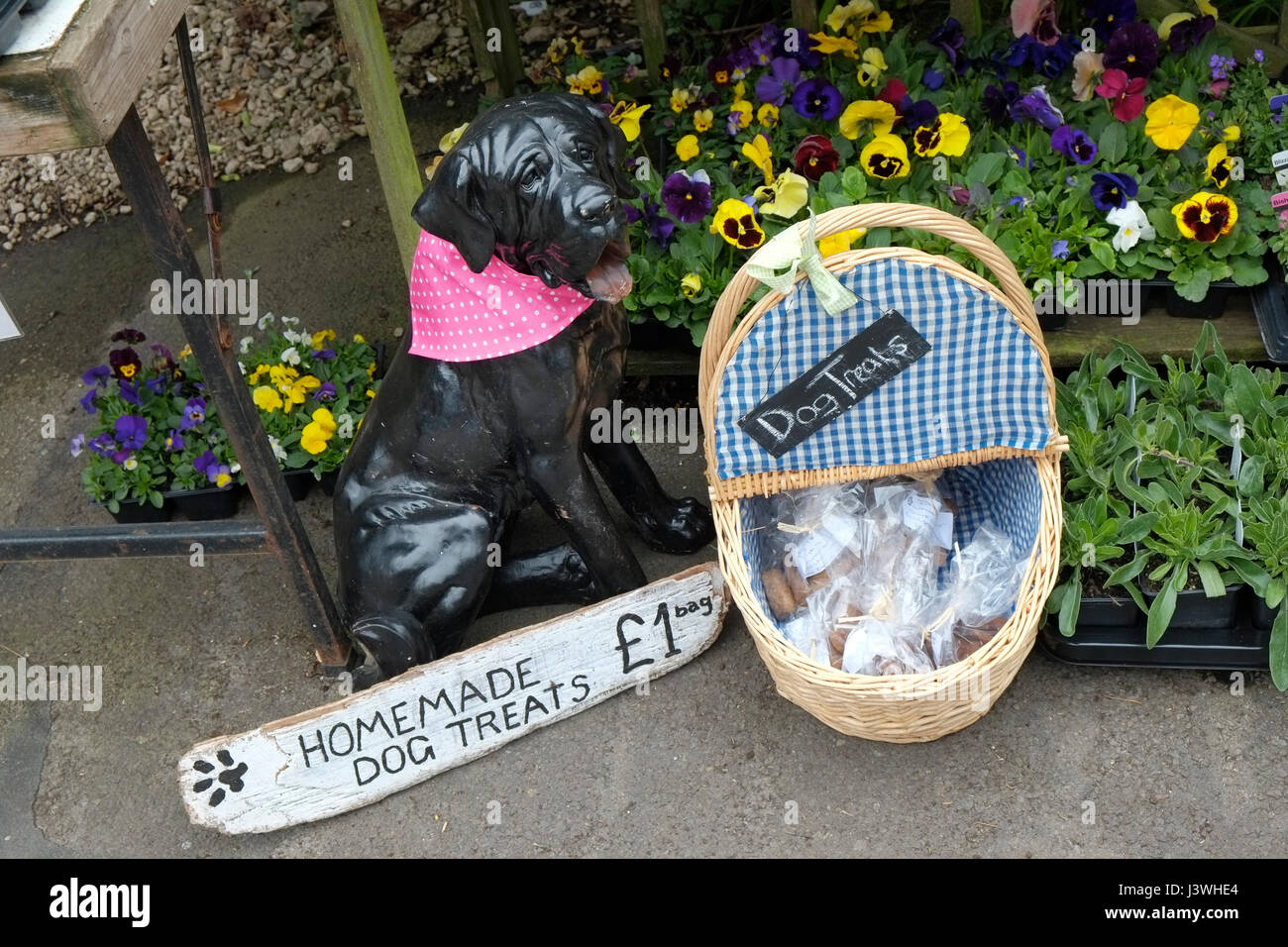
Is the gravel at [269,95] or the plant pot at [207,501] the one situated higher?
the gravel at [269,95]

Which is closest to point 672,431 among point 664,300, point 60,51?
point 664,300

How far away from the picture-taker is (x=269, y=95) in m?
5.51

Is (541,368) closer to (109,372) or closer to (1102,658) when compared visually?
(1102,658)

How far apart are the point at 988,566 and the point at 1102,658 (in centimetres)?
35

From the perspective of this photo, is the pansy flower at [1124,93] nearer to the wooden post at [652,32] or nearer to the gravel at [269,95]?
the wooden post at [652,32]

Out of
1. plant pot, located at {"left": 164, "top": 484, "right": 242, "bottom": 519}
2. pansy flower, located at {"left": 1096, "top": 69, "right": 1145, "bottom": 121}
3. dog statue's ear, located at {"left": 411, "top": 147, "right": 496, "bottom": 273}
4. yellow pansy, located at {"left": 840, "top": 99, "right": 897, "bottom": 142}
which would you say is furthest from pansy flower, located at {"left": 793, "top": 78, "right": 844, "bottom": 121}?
plant pot, located at {"left": 164, "top": 484, "right": 242, "bottom": 519}

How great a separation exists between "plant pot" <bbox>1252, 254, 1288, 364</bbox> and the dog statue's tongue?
184 cm

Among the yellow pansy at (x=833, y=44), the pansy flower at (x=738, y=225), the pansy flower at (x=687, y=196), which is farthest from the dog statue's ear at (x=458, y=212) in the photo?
the yellow pansy at (x=833, y=44)

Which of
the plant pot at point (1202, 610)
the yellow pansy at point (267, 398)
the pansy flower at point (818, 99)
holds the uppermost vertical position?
the pansy flower at point (818, 99)

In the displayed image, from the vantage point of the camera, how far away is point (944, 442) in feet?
9.38

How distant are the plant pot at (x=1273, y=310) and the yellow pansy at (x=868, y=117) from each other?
109 centimetres

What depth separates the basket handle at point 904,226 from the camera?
258cm
